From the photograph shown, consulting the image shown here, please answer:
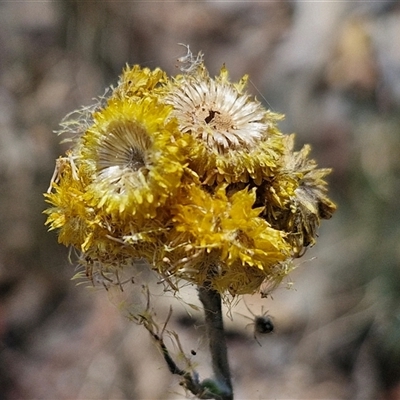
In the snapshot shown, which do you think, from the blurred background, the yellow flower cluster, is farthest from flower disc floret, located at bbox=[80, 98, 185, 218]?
the blurred background

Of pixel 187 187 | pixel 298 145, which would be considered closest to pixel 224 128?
pixel 187 187

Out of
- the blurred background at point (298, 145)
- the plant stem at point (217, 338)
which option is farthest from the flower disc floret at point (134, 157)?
the blurred background at point (298, 145)

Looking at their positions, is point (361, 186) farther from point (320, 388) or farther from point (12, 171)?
point (12, 171)

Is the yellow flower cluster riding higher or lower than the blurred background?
lower

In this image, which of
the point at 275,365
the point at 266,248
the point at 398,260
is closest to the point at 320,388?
the point at 275,365

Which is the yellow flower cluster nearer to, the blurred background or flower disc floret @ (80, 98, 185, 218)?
flower disc floret @ (80, 98, 185, 218)

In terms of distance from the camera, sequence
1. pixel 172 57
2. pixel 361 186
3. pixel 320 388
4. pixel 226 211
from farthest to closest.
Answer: pixel 172 57 → pixel 361 186 → pixel 320 388 → pixel 226 211

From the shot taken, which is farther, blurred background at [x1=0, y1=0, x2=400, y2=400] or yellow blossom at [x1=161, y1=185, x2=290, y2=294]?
blurred background at [x1=0, y1=0, x2=400, y2=400]
